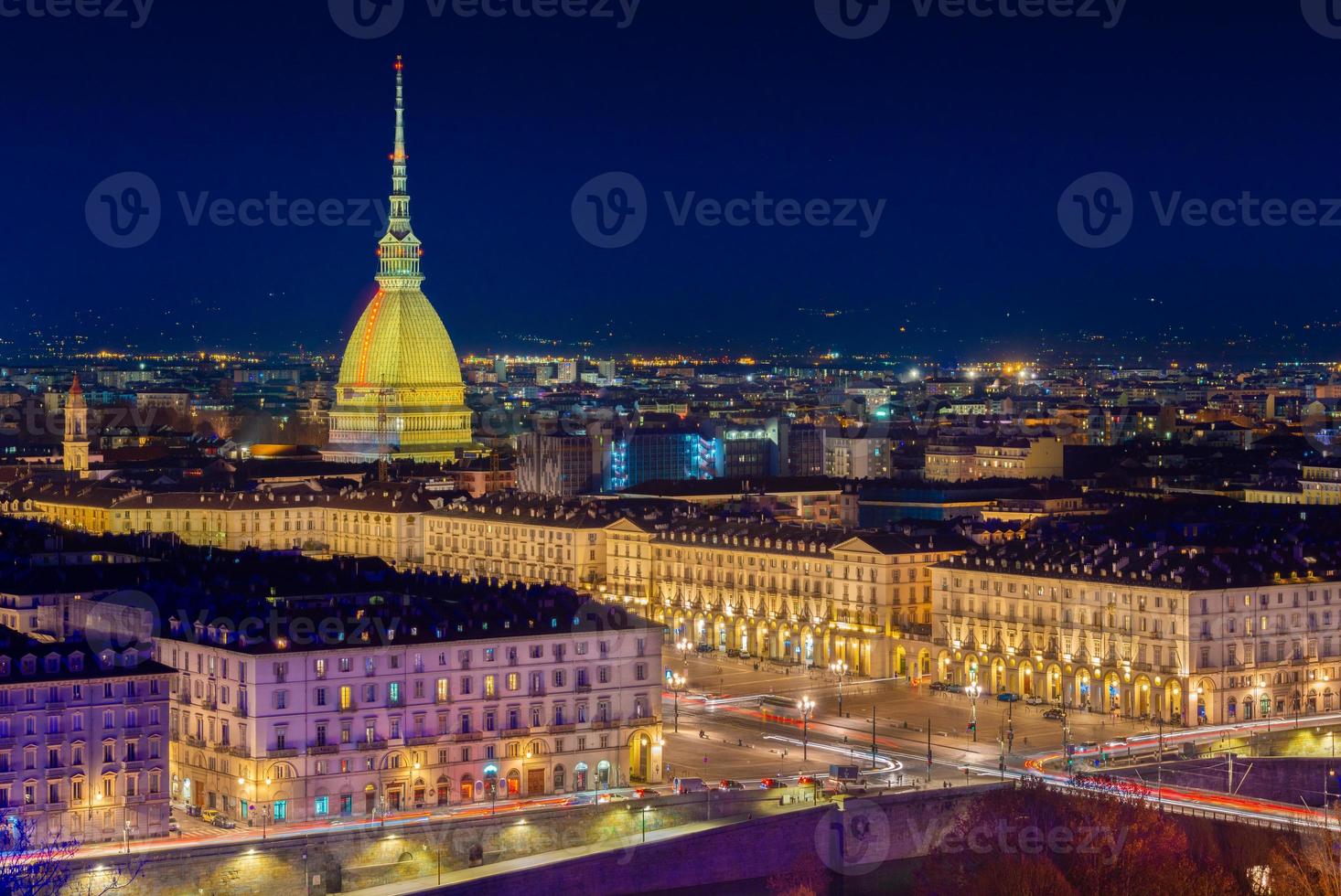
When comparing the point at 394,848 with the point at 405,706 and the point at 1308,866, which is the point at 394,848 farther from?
the point at 1308,866

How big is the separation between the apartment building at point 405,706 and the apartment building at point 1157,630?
16805 millimetres

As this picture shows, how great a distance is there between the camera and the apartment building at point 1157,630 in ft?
269

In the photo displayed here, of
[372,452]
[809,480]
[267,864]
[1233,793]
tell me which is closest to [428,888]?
[267,864]

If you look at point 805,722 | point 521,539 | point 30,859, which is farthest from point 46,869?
point 521,539

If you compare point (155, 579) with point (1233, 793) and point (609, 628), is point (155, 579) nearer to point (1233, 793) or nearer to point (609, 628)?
point (609, 628)

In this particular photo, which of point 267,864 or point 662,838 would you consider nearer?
point 267,864

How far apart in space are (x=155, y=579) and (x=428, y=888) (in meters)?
21.9

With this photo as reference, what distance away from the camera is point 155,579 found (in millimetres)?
79938

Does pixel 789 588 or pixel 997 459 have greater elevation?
pixel 997 459

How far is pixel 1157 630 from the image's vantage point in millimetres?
82812

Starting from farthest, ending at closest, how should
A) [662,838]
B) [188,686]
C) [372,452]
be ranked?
[372,452], [188,686], [662,838]

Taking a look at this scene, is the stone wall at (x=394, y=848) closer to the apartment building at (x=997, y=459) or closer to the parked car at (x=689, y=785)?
the parked car at (x=689, y=785)

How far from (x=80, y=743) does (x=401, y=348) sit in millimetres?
107418

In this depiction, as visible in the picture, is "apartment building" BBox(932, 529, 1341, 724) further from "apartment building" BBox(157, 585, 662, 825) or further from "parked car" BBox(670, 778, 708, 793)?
"parked car" BBox(670, 778, 708, 793)
